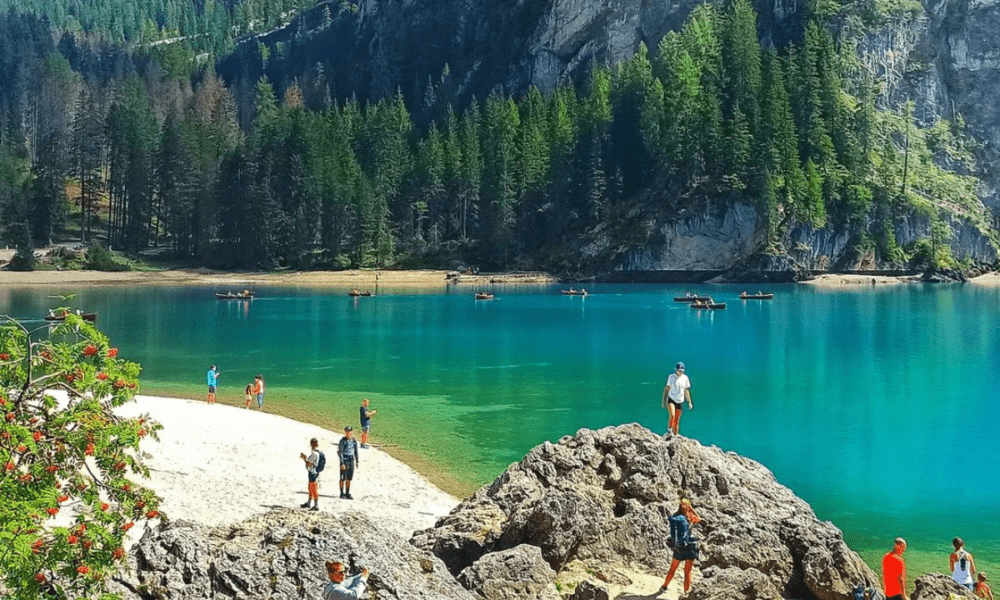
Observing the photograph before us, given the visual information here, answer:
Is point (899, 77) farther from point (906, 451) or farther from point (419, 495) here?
point (419, 495)

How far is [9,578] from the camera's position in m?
9.24

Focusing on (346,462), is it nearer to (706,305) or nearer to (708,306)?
(708,306)

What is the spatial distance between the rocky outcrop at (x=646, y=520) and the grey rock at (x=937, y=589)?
4.38ft

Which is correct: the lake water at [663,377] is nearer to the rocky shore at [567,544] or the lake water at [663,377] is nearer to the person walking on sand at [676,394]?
the person walking on sand at [676,394]

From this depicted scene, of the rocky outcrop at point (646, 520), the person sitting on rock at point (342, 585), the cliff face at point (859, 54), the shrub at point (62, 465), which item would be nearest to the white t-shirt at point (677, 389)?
the rocky outcrop at point (646, 520)

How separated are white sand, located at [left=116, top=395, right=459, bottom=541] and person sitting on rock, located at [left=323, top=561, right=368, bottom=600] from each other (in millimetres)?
8732

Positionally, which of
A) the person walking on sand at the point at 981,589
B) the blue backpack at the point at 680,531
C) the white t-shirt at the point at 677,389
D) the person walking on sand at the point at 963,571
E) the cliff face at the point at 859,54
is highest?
the cliff face at the point at 859,54

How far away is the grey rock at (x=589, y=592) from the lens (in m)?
15.2

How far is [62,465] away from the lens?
1039 centimetres

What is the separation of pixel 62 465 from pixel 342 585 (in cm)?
367

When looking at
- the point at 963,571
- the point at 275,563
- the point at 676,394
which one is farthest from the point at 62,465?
the point at 676,394

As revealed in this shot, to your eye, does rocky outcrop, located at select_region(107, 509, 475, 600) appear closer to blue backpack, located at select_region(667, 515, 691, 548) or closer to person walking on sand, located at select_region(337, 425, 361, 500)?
blue backpack, located at select_region(667, 515, 691, 548)

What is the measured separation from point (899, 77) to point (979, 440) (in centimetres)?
14820

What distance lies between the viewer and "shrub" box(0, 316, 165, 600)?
9.41 meters
